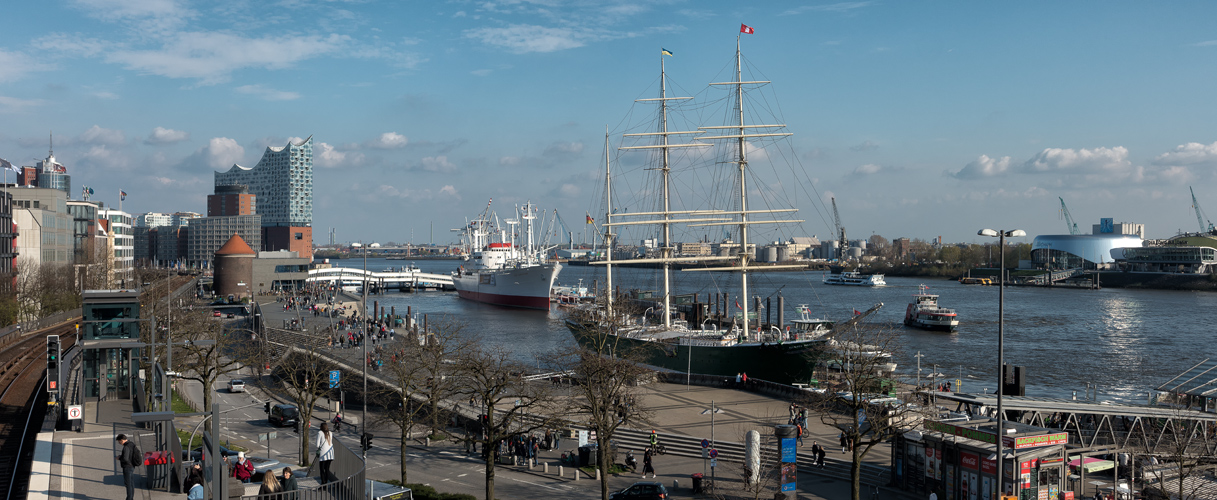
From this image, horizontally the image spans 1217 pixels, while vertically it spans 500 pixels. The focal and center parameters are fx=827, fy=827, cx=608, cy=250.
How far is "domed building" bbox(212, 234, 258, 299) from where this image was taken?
86375 mm

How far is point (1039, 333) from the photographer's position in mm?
66062

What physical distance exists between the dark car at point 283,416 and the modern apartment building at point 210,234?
170114 mm

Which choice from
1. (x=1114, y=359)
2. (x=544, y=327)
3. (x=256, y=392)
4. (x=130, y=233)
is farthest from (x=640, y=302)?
(x=130, y=233)

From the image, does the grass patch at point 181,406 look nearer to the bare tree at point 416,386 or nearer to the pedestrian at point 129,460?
the bare tree at point 416,386

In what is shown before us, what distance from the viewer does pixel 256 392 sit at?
3878cm

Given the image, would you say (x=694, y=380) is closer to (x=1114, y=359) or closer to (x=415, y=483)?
(x=415, y=483)

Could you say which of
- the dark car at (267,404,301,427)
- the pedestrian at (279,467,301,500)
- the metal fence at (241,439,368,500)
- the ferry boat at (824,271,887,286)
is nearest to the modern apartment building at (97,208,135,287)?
the dark car at (267,404,301,427)

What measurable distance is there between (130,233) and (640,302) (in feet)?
247

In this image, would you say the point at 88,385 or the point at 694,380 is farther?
the point at 694,380

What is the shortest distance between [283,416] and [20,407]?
8.13 meters

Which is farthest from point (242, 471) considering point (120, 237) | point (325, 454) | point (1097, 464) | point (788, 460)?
point (120, 237)

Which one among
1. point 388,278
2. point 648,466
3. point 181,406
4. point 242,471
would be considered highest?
point 242,471

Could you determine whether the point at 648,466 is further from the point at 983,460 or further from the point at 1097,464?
the point at 1097,464

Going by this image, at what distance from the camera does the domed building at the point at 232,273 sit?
8638 centimetres
